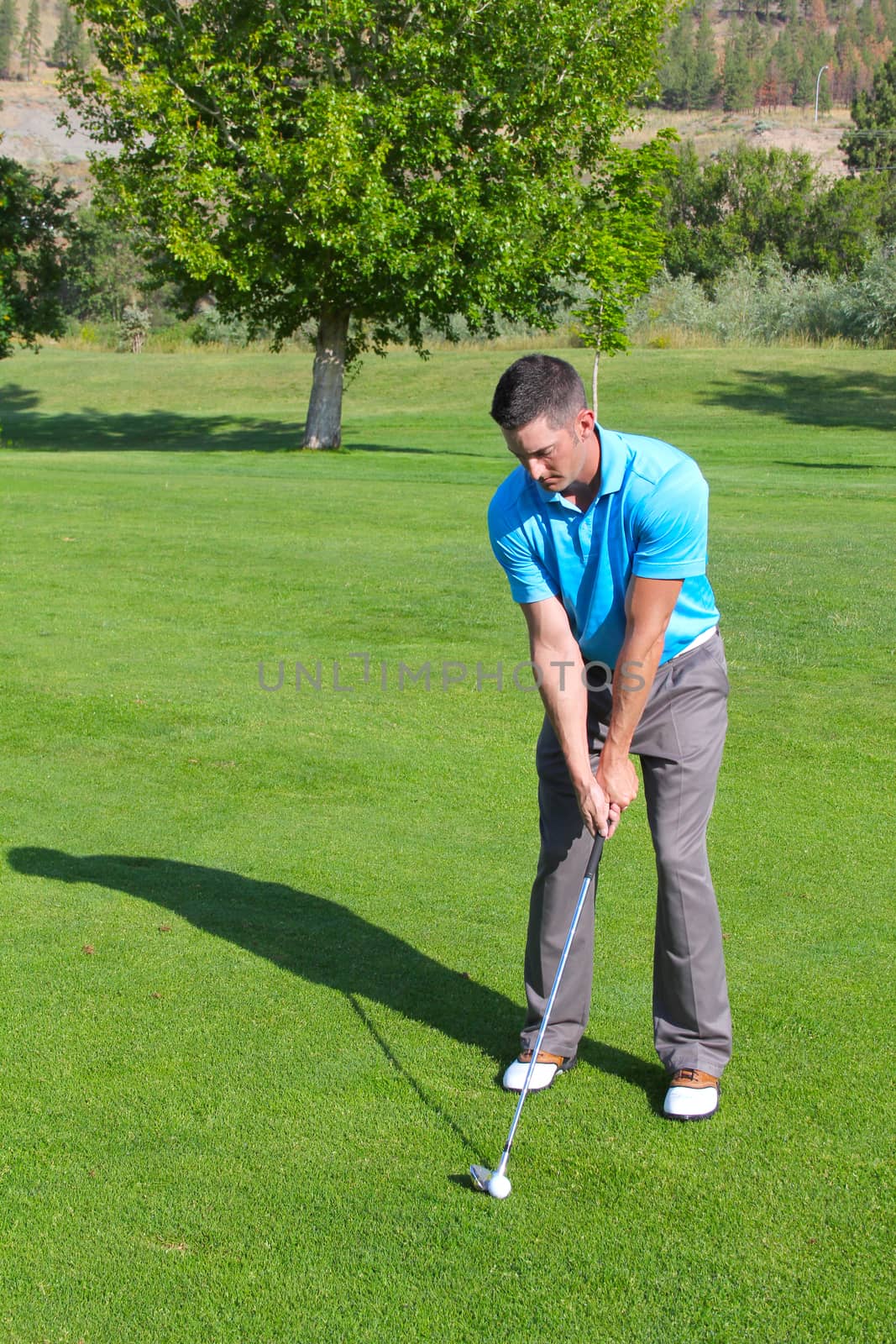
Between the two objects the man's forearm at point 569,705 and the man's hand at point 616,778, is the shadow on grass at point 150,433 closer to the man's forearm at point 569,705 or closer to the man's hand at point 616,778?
the man's forearm at point 569,705

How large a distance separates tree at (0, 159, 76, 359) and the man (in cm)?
3645

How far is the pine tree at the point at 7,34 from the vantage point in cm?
18150

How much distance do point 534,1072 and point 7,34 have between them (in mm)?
215309

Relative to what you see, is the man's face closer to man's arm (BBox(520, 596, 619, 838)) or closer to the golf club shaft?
man's arm (BBox(520, 596, 619, 838))

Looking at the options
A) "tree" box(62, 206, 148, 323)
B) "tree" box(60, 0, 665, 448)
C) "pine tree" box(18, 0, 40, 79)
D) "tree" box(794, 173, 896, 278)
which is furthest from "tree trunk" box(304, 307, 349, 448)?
"pine tree" box(18, 0, 40, 79)

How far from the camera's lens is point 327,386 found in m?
34.3

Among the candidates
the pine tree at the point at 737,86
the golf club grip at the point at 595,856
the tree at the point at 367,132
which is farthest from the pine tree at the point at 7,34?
the golf club grip at the point at 595,856

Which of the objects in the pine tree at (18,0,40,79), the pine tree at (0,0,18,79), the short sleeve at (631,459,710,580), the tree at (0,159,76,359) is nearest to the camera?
the short sleeve at (631,459,710,580)

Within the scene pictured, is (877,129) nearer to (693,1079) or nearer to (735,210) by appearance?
(735,210)

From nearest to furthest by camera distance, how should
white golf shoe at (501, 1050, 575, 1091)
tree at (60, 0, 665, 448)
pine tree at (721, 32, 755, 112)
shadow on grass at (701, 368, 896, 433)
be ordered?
1. white golf shoe at (501, 1050, 575, 1091)
2. tree at (60, 0, 665, 448)
3. shadow on grass at (701, 368, 896, 433)
4. pine tree at (721, 32, 755, 112)

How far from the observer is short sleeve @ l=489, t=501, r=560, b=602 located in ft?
13.1

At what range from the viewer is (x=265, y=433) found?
136ft

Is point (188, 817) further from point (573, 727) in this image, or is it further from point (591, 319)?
point (591, 319)

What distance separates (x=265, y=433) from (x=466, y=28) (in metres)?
14.6
